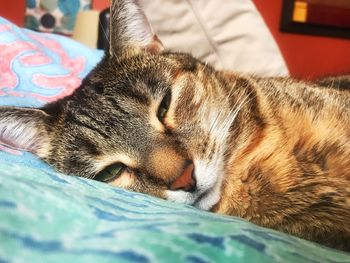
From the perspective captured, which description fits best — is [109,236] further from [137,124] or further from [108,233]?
[137,124]

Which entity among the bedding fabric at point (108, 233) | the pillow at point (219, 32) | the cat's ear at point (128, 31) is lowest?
the bedding fabric at point (108, 233)

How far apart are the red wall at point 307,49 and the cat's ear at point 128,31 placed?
8.04 ft

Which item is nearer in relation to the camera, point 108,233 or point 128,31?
point 108,233

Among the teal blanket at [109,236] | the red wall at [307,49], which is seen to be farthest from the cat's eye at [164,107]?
the red wall at [307,49]

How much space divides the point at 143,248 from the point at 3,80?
3.75ft

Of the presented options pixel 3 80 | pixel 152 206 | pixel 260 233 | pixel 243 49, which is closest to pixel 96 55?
pixel 3 80

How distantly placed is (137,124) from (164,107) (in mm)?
87

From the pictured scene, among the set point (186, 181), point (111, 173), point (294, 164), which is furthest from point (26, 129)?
point (294, 164)

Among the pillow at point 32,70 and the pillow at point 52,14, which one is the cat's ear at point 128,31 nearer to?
the pillow at point 32,70

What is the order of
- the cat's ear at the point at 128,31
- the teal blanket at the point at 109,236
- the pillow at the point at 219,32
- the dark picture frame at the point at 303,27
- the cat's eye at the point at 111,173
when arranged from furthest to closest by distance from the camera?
the dark picture frame at the point at 303,27 < the pillow at the point at 219,32 < the cat's ear at the point at 128,31 < the cat's eye at the point at 111,173 < the teal blanket at the point at 109,236

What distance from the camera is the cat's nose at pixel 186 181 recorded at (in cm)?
84

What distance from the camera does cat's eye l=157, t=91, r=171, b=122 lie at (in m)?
0.97

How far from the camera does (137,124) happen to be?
3.07ft

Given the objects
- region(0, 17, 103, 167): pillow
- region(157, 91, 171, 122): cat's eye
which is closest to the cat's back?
region(157, 91, 171, 122): cat's eye
